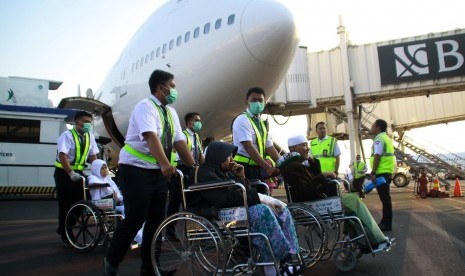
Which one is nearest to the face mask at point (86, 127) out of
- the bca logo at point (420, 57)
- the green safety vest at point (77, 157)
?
the green safety vest at point (77, 157)

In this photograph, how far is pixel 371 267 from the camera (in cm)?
365

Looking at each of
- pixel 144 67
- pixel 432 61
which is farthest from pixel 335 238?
pixel 432 61

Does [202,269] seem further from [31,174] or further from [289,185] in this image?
[31,174]

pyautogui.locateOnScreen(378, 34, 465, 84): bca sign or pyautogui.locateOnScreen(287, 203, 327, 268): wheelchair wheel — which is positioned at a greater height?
pyautogui.locateOnScreen(378, 34, 465, 84): bca sign

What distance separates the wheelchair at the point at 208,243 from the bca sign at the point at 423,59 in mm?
16722

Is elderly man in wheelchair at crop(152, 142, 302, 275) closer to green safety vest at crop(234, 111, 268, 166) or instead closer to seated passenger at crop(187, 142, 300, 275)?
seated passenger at crop(187, 142, 300, 275)

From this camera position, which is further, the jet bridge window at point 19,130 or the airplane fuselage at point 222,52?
the jet bridge window at point 19,130

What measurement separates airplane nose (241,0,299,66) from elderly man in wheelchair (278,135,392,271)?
3.27 meters

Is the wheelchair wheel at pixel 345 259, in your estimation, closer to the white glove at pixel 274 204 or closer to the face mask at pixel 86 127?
the white glove at pixel 274 204

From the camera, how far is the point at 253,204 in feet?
9.60

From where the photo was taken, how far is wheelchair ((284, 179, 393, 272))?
3.42 metres

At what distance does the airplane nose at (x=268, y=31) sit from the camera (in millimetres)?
6824

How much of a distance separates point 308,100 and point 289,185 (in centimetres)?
1397

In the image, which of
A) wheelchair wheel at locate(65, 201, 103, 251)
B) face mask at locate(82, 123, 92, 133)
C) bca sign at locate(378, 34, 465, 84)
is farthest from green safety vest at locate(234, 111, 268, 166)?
bca sign at locate(378, 34, 465, 84)
